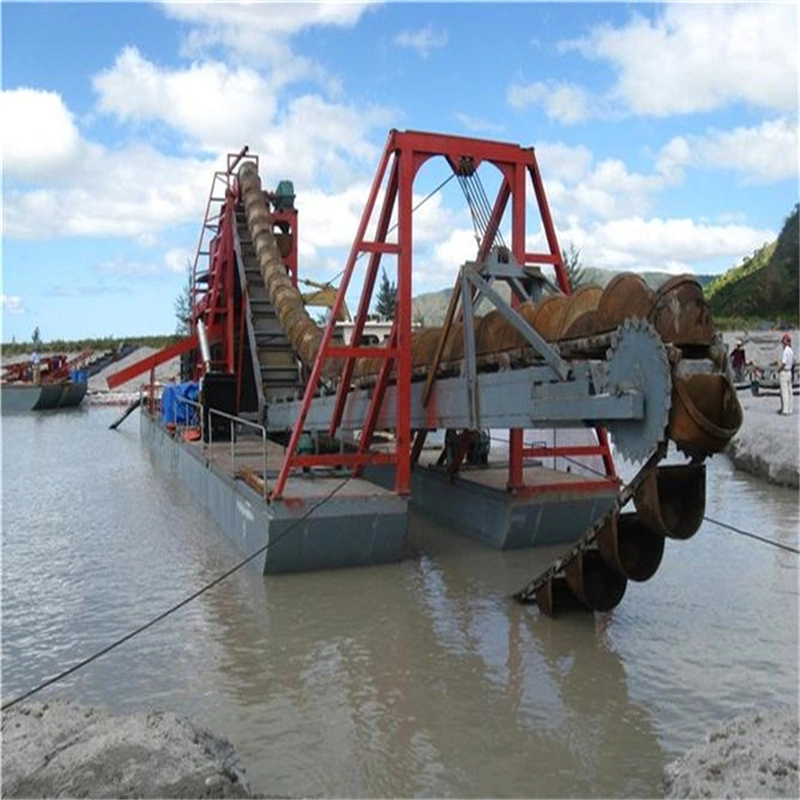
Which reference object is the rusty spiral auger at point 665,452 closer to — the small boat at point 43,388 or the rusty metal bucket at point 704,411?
the rusty metal bucket at point 704,411

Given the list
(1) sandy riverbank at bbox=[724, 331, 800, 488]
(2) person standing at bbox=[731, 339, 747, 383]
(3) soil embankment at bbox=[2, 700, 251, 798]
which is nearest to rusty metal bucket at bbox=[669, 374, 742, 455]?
(3) soil embankment at bbox=[2, 700, 251, 798]

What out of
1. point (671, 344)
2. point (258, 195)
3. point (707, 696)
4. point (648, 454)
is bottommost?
point (707, 696)

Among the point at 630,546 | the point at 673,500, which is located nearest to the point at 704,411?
the point at 673,500

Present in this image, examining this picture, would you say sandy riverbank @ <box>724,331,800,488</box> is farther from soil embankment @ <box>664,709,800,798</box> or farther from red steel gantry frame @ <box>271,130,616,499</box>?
soil embankment @ <box>664,709,800,798</box>

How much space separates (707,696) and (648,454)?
5.79 ft

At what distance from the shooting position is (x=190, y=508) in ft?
48.2

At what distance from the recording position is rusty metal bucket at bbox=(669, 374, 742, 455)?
5.85 metres

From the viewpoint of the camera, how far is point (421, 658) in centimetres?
726

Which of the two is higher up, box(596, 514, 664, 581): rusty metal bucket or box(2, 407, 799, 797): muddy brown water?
box(596, 514, 664, 581): rusty metal bucket

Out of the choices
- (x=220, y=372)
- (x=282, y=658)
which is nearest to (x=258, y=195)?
(x=220, y=372)

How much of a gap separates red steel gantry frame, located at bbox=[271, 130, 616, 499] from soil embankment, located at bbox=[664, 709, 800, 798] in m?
5.39

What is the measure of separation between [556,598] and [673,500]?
6.38 ft

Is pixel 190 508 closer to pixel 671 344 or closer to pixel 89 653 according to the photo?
pixel 89 653

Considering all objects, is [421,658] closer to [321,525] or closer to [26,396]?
[321,525]
